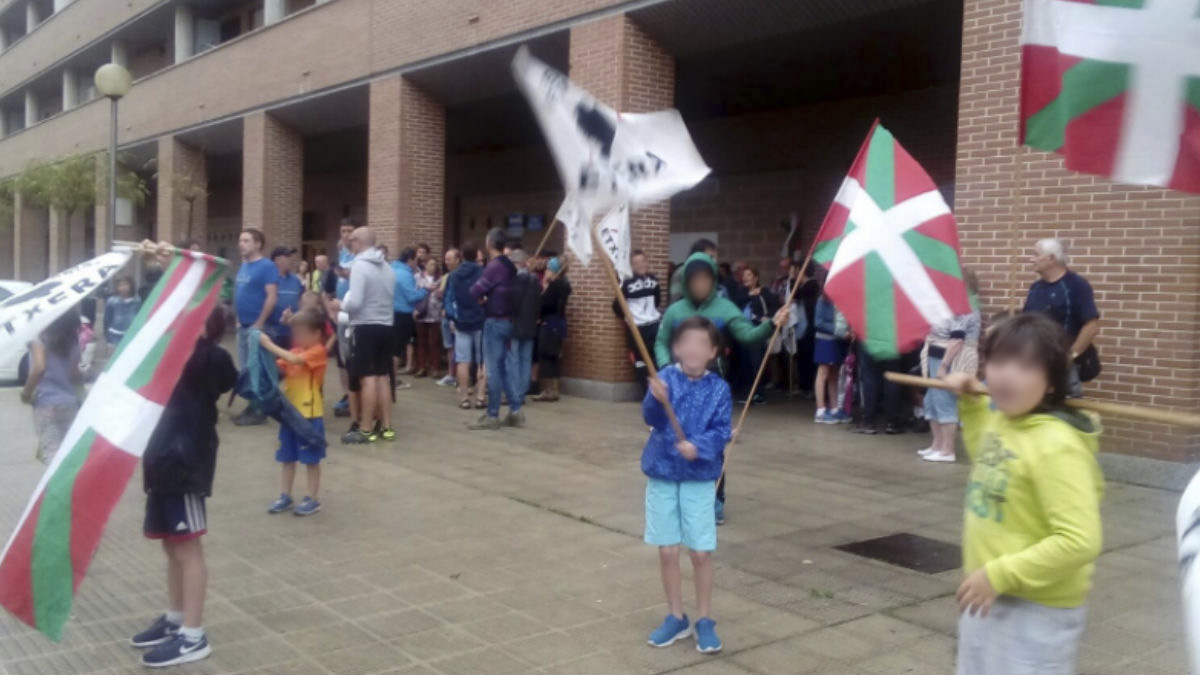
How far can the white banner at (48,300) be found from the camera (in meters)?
4.13

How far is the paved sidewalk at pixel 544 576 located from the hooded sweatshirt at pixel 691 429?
→ 2.64ft

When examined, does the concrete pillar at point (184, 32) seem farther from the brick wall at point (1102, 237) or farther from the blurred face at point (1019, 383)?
the blurred face at point (1019, 383)

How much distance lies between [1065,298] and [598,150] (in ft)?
13.0

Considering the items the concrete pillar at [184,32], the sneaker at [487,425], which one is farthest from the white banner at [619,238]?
the concrete pillar at [184,32]

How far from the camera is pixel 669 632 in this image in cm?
476

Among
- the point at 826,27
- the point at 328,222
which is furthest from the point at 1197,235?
the point at 328,222

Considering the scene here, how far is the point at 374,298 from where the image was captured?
950cm

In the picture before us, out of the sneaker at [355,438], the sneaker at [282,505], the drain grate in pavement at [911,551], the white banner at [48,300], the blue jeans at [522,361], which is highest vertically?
the white banner at [48,300]

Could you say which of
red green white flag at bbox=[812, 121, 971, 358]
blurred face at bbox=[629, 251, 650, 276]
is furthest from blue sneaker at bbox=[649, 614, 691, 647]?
blurred face at bbox=[629, 251, 650, 276]

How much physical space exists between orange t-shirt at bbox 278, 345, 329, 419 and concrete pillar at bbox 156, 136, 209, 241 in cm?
1874

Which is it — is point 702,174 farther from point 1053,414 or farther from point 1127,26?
point 1053,414

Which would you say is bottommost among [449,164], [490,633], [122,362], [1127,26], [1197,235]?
[490,633]

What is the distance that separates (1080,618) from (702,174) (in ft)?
10.1

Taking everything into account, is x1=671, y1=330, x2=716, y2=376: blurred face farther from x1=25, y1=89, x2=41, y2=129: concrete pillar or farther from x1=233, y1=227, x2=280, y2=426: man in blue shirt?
x1=25, y1=89, x2=41, y2=129: concrete pillar
